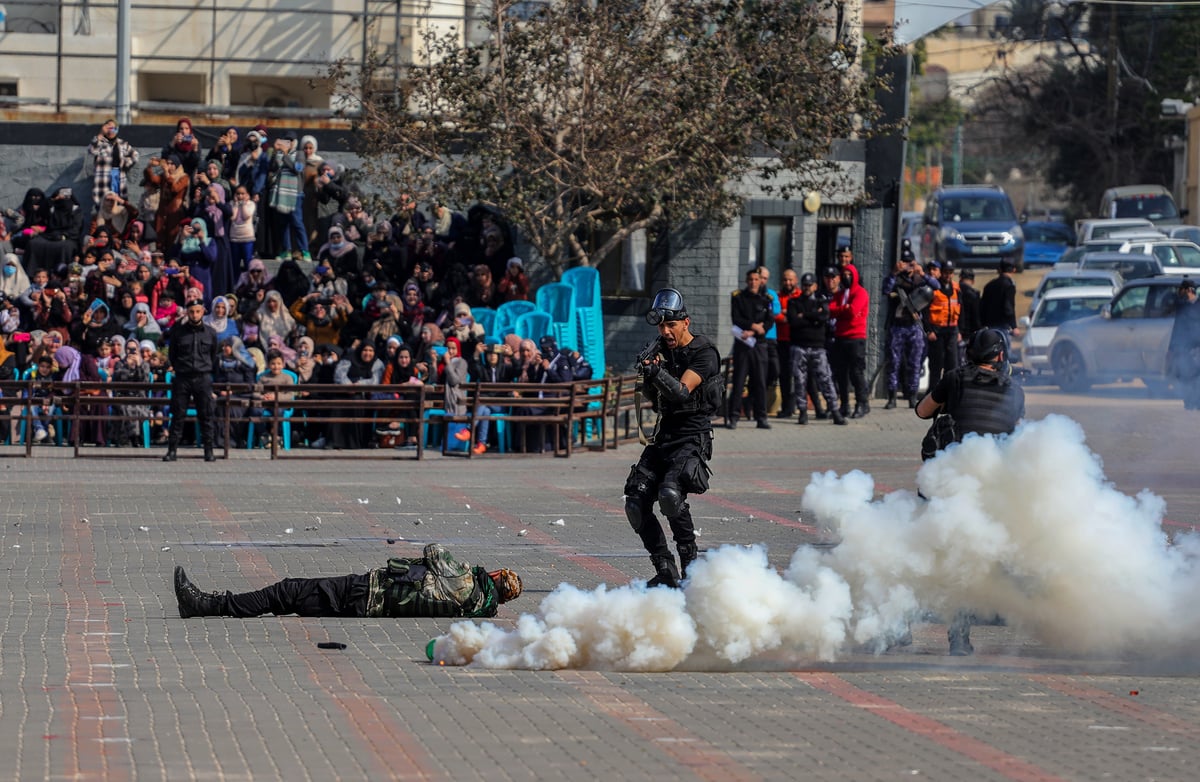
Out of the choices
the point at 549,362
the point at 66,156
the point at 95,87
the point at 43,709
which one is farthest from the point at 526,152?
the point at 43,709

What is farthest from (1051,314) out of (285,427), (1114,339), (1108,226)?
(285,427)

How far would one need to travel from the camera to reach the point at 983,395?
9.71 metres

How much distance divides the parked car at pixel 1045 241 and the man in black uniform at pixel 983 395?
42903 mm

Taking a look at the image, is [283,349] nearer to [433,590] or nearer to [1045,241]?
[433,590]

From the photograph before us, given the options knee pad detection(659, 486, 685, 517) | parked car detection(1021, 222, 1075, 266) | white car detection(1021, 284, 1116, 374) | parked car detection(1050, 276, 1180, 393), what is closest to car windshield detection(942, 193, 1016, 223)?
parked car detection(1021, 222, 1075, 266)

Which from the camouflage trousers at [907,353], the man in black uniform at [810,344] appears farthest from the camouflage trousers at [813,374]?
the camouflage trousers at [907,353]

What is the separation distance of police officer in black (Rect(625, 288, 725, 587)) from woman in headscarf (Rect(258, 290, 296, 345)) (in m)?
12.3

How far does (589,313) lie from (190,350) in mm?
5835

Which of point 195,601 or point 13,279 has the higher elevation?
point 13,279

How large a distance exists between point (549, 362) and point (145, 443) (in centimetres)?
478

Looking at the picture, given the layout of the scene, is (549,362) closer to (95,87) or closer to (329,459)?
(329,459)

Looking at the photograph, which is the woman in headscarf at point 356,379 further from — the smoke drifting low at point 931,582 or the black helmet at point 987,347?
the smoke drifting low at point 931,582

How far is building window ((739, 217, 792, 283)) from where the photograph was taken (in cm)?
2622

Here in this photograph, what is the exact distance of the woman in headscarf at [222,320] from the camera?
2127cm
